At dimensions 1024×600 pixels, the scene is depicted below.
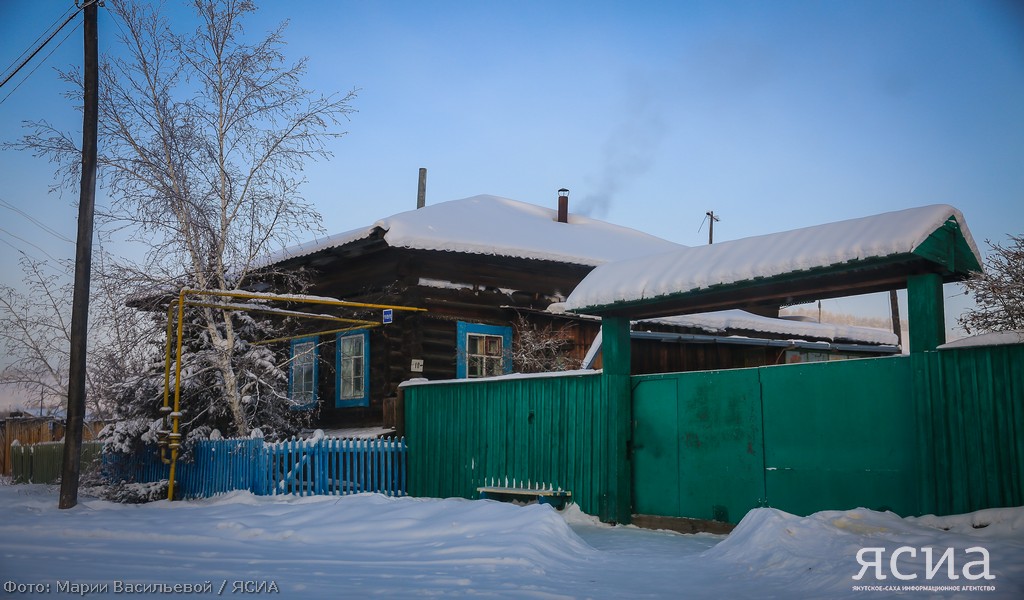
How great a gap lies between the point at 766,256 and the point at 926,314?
6.05 feet

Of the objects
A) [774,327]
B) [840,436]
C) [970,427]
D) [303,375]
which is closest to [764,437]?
[840,436]

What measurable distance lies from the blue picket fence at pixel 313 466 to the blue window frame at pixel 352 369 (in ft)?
11.8

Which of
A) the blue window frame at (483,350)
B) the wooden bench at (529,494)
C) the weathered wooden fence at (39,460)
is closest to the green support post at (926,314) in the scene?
the wooden bench at (529,494)

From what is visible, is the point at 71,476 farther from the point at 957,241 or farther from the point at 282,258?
the point at 957,241

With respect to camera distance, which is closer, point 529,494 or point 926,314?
point 926,314

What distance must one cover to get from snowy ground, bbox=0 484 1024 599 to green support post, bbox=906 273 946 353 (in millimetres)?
1723

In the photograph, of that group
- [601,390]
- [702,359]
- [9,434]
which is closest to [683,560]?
[601,390]

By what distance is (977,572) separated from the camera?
6.36m

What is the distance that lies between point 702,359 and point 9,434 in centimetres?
2439

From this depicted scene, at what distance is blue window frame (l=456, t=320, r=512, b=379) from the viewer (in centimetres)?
1866

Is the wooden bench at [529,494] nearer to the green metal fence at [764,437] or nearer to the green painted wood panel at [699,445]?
the green metal fence at [764,437]

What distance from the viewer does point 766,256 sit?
Answer: 9953 mm

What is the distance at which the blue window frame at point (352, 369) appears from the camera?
18641 mm

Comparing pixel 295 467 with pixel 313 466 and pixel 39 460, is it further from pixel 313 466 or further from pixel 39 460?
pixel 39 460
